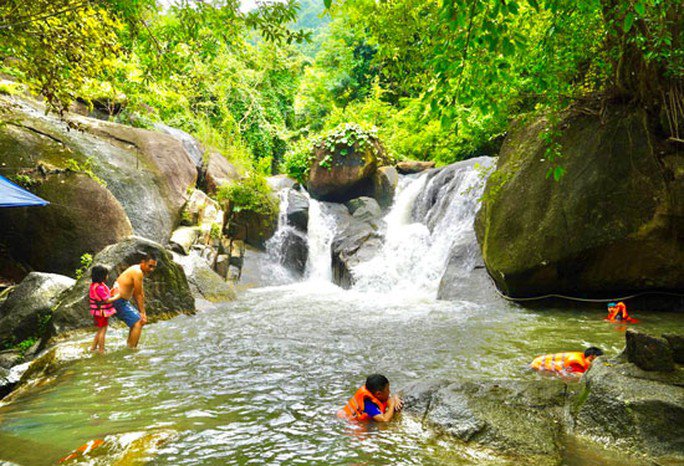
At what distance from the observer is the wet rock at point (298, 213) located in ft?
56.2

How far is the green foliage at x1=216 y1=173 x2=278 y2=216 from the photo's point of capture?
52.5 feet

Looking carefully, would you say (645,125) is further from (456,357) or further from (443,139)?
(443,139)

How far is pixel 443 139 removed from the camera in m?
19.5

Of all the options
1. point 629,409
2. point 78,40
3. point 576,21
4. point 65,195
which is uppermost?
point 576,21

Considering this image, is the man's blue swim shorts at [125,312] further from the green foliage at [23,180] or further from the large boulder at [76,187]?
the green foliage at [23,180]

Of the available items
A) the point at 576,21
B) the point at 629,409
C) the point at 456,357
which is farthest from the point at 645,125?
the point at 629,409

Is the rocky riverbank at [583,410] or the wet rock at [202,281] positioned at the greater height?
the wet rock at [202,281]

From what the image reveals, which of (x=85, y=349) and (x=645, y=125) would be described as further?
(x=645, y=125)

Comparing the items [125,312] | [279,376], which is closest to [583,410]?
[279,376]

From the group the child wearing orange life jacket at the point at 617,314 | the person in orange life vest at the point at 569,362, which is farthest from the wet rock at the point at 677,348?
the child wearing orange life jacket at the point at 617,314

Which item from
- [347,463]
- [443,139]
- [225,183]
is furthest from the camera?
[443,139]

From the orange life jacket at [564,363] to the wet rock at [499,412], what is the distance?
0.82 m

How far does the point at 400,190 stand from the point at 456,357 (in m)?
12.2

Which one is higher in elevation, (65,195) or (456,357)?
(65,195)
